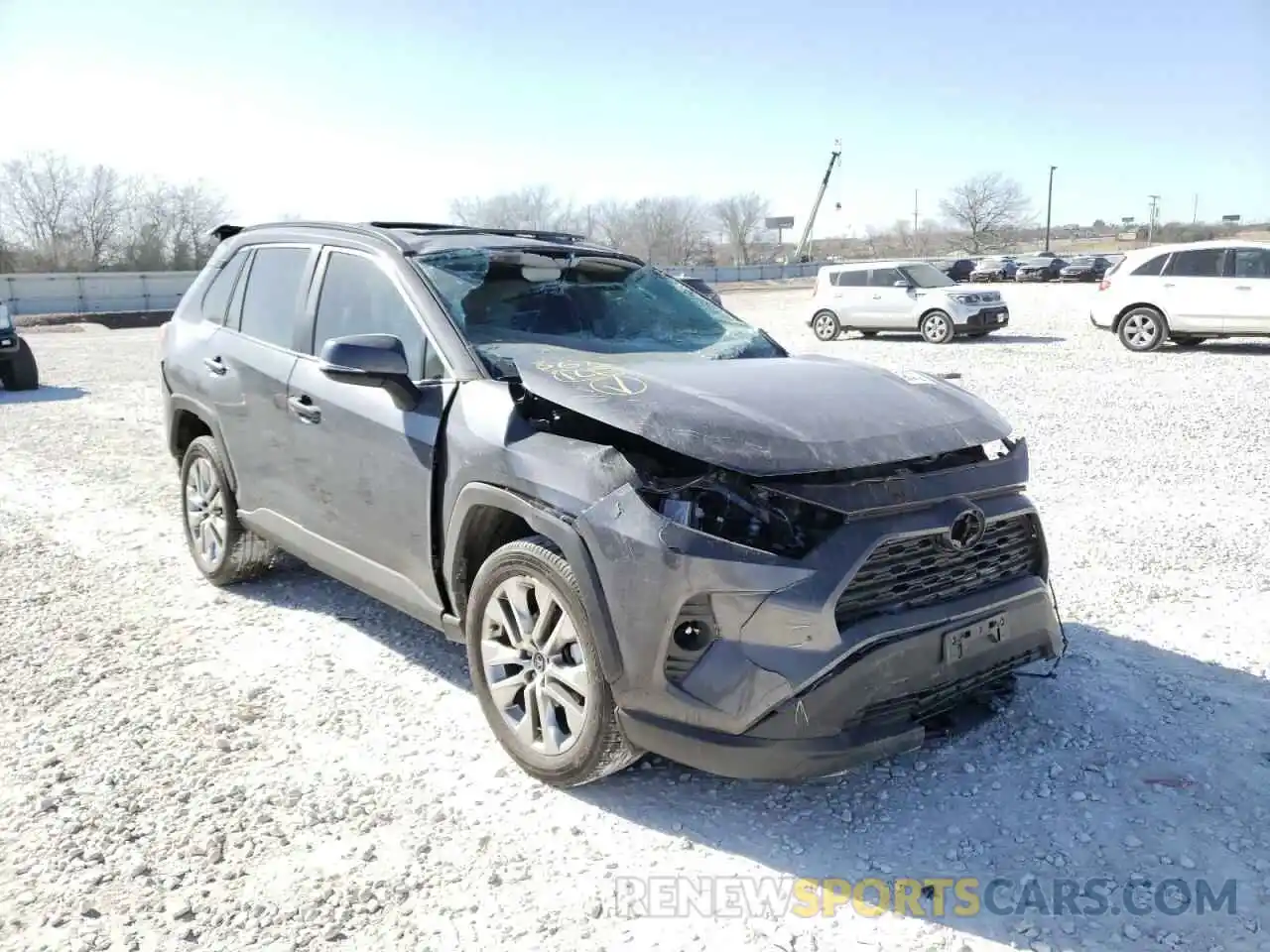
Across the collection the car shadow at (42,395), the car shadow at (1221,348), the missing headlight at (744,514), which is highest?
the missing headlight at (744,514)

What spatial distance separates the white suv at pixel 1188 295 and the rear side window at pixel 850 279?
551 centimetres

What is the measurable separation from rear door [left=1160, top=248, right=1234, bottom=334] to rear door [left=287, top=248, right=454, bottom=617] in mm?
14872

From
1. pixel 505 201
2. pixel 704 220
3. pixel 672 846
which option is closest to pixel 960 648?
pixel 672 846

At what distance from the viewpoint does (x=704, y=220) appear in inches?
3907

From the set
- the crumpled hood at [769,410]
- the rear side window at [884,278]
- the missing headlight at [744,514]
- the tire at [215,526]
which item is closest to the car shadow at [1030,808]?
the missing headlight at [744,514]

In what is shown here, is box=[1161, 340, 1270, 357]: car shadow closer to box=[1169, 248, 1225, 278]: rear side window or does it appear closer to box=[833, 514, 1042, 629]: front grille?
box=[1169, 248, 1225, 278]: rear side window

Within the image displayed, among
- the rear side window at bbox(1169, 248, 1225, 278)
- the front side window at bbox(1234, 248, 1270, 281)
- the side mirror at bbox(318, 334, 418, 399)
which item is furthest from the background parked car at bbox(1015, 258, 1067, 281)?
the side mirror at bbox(318, 334, 418, 399)

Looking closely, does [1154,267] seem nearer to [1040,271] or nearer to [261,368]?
[261,368]

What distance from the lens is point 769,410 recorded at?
3186 mm

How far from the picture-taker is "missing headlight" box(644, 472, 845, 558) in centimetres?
289

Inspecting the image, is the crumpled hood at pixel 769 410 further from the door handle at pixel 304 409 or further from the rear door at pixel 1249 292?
the rear door at pixel 1249 292

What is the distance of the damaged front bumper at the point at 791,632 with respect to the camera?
2785mm

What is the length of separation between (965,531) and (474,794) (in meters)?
1.84

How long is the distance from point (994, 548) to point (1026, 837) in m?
0.92
